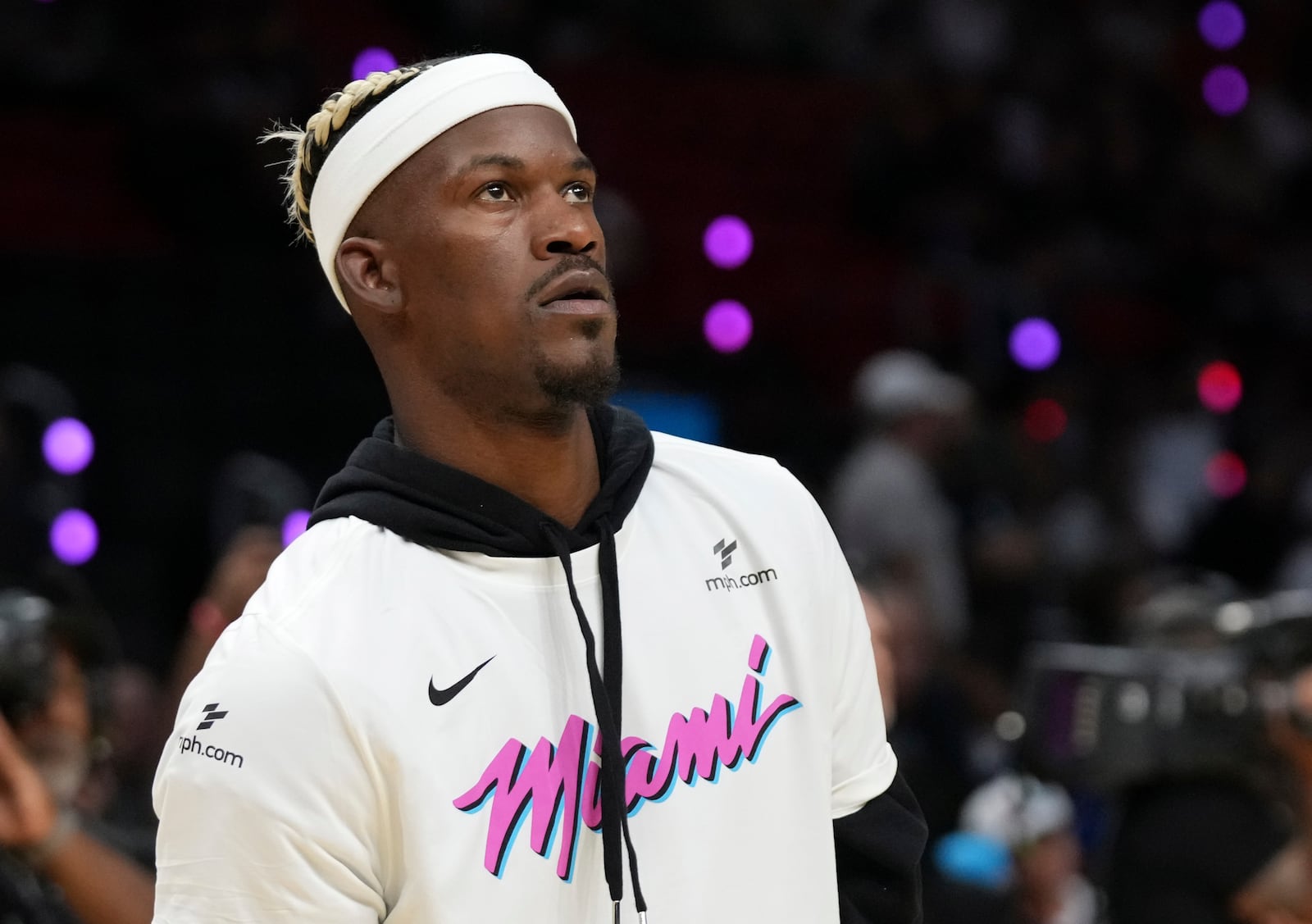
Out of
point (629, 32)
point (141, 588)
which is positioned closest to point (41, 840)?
point (141, 588)

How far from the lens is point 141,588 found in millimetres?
6312

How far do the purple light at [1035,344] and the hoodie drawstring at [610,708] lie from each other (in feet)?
23.3

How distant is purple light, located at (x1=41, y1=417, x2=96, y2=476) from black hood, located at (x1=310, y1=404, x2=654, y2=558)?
4.85 metres

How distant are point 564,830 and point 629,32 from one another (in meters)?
8.14

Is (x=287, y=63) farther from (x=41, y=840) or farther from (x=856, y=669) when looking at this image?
(x=856, y=669)

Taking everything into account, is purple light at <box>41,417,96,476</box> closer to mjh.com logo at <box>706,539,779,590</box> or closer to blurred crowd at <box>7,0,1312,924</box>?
blurred crowd at <box>7,0,1312,924</box>

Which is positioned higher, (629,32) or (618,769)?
(629,32)

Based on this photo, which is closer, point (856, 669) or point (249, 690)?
point (249, 690)

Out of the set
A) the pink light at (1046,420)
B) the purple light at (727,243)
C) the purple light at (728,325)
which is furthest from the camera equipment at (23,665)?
the purple light at (727,243)

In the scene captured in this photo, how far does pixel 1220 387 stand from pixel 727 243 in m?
2.38

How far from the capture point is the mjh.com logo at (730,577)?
1807 millimetres

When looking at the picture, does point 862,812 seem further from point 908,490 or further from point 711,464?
point 908,490

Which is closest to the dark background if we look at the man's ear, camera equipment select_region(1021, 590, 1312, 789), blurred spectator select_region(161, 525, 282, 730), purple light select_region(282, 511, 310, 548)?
purple light select_region(282, 511, 310, 548)

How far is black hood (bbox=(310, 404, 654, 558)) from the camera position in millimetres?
1717
